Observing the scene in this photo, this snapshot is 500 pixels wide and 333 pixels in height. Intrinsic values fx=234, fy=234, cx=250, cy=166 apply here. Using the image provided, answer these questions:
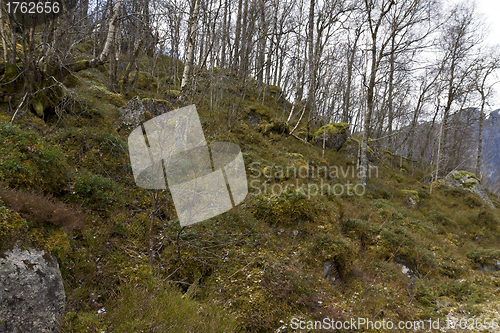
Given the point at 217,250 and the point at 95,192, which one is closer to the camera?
the point at 95,192

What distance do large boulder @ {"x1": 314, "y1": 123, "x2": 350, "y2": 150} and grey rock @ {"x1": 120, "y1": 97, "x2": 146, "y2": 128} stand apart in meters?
9.67

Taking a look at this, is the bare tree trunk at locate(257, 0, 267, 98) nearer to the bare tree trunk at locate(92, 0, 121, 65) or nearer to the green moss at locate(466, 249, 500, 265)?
the bare tree trunk at locate(92, 0, 121, 65)

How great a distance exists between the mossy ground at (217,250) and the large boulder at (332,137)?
5447mm

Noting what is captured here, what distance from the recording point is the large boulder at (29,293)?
1.99m

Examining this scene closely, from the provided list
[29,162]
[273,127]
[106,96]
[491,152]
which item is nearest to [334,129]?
[273,127]

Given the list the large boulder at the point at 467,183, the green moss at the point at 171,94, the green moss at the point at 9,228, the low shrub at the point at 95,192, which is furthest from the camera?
the large boulder at the point at 467,183

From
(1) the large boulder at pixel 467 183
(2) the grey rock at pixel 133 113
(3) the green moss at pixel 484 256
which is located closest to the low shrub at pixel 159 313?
(2) the grey rock at pixel 133 113

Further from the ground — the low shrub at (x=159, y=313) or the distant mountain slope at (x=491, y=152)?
the distant mountain slope at (x=491, y=152)

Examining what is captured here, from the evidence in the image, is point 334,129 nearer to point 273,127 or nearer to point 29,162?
point 273,127

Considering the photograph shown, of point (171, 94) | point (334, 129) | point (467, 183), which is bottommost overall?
point (467, 183)

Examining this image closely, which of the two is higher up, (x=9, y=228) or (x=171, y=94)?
(x=171, y=94)

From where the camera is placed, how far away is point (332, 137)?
1359 cm

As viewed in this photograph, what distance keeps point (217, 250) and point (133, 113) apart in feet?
17.2

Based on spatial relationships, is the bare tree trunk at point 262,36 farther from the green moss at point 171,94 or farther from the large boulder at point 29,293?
the large boulder at point 29,293
